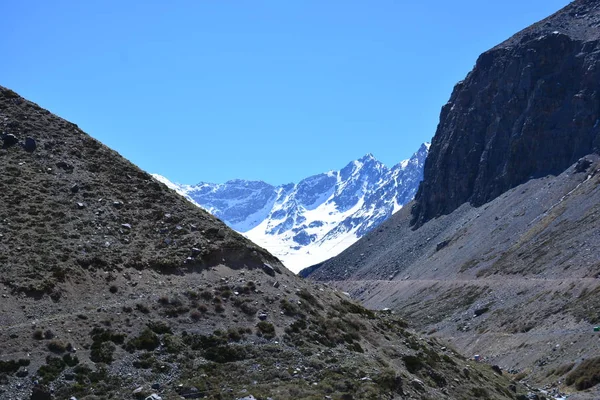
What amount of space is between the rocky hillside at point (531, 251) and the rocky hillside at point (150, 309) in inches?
1019

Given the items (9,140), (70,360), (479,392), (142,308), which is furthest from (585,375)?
(9,140)

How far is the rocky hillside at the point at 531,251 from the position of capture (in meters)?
81.3

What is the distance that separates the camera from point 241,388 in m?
30.4

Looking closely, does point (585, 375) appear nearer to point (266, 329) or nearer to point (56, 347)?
point (266, 329)

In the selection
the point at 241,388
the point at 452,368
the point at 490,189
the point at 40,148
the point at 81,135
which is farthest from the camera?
the point at 490,189

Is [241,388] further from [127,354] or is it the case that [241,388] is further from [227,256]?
[227,256]

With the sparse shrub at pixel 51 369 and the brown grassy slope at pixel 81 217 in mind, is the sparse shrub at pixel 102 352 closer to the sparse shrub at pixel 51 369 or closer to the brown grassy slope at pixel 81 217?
the sparse shrub at pixel 51 369

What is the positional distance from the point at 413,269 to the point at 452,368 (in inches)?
5348

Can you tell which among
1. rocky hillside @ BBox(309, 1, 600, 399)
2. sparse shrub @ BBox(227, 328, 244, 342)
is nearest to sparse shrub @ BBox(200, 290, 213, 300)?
sparse shrub @ BBox(227, 328, 244, 342)

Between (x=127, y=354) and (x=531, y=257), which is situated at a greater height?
(x=531, y=257)

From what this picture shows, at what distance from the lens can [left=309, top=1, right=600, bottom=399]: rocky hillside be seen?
267ft

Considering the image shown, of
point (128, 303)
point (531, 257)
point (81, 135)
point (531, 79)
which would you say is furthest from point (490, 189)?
point (128, 303)

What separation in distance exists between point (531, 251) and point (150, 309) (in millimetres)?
104792

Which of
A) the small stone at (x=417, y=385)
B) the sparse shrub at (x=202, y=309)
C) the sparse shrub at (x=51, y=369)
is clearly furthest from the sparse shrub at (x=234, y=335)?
the small stone at (x=417, y=385)
